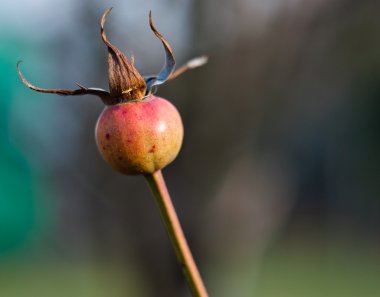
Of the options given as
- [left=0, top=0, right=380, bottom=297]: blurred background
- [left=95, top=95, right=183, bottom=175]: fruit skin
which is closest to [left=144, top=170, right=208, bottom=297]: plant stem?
[left=95, top=95, right=183, bottom=175]: fruit skin

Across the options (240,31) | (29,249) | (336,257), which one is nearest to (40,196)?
Answer: (29,249)

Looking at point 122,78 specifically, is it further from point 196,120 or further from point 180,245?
point 196,120

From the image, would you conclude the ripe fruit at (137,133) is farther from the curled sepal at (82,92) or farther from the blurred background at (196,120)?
the blurred background at (196,120)

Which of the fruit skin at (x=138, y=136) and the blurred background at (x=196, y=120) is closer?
the fruit skin at (x=138, y=136)

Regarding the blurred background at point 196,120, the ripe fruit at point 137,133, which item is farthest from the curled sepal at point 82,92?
the blurred background at point 196,120

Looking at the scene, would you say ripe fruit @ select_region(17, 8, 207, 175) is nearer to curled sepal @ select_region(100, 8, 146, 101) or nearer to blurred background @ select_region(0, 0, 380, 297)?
curled sepal @ select_region(100, 8, 146, 101)

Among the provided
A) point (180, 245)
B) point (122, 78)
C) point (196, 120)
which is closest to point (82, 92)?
point (122, 78)
